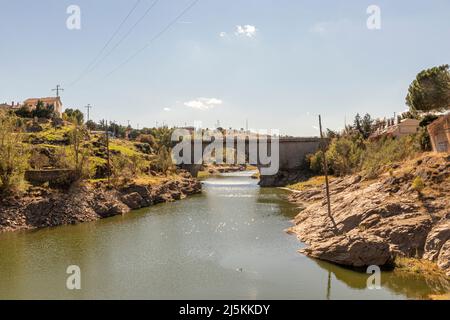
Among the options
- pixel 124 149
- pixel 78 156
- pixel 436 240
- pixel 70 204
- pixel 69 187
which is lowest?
pixel 436 240

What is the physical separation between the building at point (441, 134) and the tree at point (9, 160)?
196ft

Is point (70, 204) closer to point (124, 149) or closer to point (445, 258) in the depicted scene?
point (445, 258)

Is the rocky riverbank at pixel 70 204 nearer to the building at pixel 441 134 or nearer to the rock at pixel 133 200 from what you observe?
the rock at pixel 133 200

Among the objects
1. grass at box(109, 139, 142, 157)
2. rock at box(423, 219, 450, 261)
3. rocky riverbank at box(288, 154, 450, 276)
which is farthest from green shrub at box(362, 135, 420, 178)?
grass at box(109, 139, 142, 157)

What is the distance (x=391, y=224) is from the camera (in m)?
37.9

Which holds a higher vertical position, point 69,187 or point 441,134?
point 441,134

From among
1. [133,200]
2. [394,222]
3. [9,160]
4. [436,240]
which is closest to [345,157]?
[133,200]

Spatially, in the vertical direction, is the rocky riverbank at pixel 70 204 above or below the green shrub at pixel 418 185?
below

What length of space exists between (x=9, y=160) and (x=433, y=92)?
73627 mm

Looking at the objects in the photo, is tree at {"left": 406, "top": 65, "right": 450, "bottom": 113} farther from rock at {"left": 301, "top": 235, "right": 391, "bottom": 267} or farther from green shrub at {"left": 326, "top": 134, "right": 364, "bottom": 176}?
rock at {"left": 301, "top": 235, "right": 391, "bottom": 267}

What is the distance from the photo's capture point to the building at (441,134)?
52.4 meters

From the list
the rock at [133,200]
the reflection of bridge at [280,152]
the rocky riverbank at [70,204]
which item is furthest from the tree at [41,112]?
the rock at [133,200]
